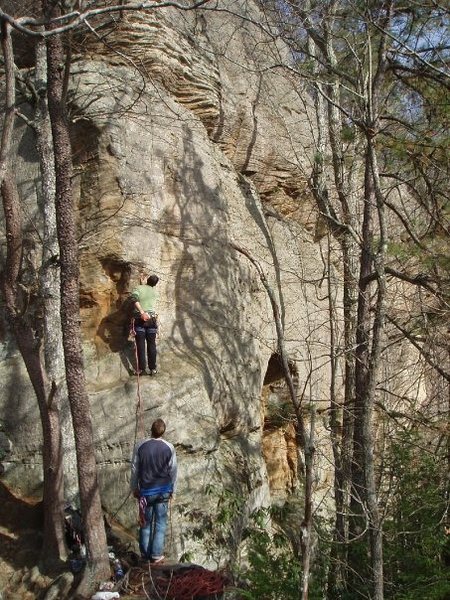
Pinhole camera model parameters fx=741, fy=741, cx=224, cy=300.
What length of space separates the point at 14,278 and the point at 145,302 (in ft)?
5.87

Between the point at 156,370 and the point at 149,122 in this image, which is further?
the point at 149,122

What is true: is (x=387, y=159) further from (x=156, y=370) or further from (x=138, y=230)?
(x=156, y=370)

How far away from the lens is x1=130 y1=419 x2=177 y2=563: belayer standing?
8.12m

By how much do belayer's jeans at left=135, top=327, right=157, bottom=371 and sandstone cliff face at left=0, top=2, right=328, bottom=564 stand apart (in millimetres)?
241

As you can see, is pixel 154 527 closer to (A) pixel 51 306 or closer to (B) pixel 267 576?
(B) pixel 267 576

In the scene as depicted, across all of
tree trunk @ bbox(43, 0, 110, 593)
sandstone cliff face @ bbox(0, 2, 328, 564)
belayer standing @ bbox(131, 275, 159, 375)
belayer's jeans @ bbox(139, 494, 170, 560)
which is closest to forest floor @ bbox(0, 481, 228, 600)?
belayer's jeans @ bbox(139, 494, 170, 560)

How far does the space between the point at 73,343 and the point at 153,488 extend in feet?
5.96

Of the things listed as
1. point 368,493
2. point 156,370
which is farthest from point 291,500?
point 368,493

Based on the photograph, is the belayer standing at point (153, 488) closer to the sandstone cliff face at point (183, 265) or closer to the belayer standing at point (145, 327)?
the sandstone cliff face at point (183, 265)

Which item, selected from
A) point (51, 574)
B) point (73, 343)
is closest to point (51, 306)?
point (73, 343)

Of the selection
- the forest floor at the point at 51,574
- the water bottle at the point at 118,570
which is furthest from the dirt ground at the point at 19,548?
the water bottle at the point at 118,570

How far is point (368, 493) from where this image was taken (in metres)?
7.89

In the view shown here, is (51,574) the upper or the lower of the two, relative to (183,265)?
lower

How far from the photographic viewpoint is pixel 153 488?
813cm
